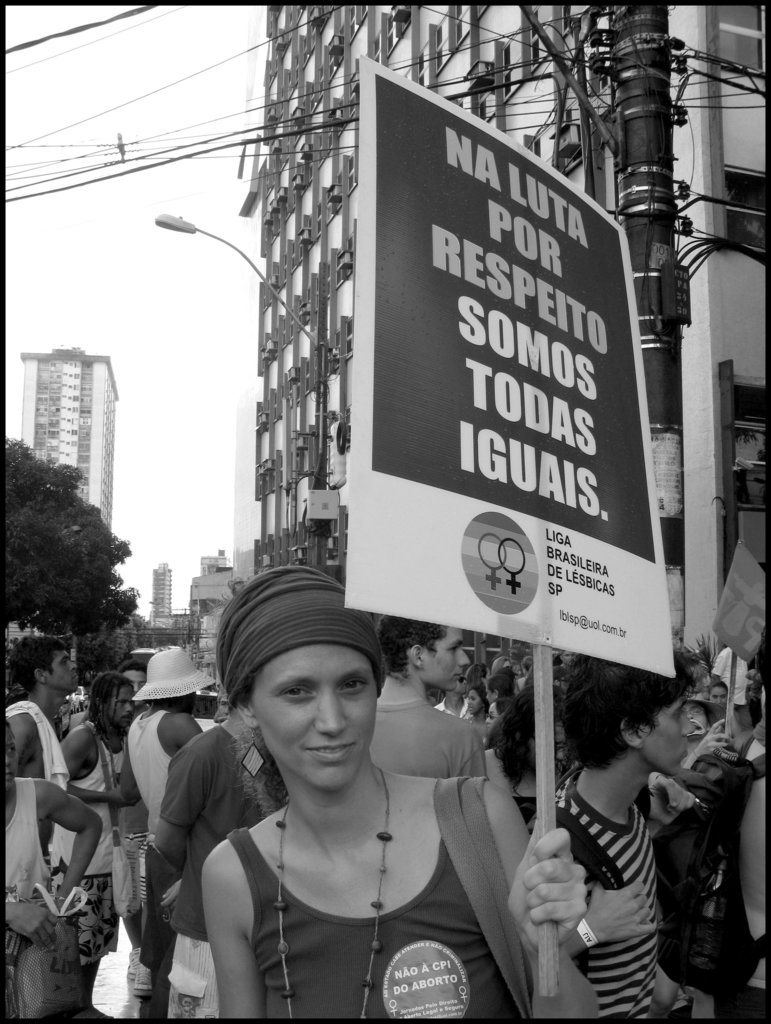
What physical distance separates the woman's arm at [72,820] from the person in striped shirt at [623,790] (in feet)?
8.01

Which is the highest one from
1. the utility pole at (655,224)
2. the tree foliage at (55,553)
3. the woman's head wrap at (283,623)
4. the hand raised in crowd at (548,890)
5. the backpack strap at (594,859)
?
the tree foliage at (55,553)

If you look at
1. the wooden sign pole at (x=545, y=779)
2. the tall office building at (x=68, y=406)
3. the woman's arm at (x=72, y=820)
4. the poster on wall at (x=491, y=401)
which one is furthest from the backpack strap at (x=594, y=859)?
the tall office building at (x=68, y=406)

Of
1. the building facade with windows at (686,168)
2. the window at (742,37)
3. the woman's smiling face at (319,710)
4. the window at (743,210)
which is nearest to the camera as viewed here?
the woman's smiling face at (319,710)

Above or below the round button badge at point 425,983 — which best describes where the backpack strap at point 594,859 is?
above

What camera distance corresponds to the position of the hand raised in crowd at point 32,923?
391 cm

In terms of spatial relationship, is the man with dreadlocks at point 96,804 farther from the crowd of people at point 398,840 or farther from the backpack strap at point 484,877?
the backpack strap at point 484,877

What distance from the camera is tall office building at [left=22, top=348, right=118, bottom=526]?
136250 millimetres

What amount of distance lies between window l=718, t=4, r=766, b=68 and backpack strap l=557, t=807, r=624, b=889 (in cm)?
1649

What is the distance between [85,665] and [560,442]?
58.9 metres

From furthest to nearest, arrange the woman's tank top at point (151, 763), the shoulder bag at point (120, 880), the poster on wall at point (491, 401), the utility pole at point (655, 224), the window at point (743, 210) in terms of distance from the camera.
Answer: the window at point (743, 210) → the utility pole at point (655, 224) → the shoulder bag at point (120, 880) → the woman's tank top at point (151, 763) → the poster on wall at point (491, 401)

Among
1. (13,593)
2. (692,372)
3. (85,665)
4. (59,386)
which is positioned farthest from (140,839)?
(59,386)

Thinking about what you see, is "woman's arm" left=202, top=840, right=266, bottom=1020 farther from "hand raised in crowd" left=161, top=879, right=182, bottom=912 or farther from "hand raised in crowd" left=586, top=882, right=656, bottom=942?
"hand raised in crowd" left=161, top=879, right=182, bottom=912

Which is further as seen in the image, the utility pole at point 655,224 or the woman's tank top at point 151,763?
the utility pole at point 655,224

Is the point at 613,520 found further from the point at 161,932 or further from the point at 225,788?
the point at 161,932
